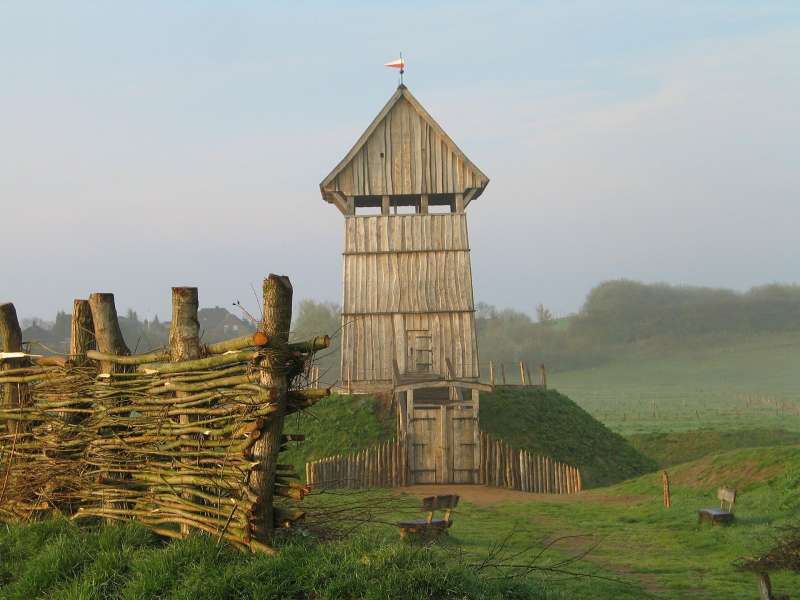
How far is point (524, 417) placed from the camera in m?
31.4

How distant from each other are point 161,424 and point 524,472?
18.8 m

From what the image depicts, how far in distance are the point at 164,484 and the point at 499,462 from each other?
61.4ft

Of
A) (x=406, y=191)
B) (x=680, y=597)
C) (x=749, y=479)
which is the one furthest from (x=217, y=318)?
(x=680, y=597)

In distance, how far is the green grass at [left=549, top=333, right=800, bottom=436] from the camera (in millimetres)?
59281

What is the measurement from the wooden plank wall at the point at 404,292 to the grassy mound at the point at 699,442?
34.5ft

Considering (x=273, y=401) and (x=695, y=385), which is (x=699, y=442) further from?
(x=695, y=385)

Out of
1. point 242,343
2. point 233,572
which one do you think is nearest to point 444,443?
point 242,343

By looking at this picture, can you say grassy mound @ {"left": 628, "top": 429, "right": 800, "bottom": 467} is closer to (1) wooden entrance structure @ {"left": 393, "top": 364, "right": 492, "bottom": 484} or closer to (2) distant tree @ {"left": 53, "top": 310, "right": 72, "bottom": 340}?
(1) wooden entrance structure @ {"left": 393, "top": 364, "right": 492, "bottom": 484}

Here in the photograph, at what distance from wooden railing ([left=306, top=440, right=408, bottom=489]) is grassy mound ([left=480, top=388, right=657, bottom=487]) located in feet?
12.4

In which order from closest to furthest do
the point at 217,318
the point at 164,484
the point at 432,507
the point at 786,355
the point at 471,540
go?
the point at 164,484, the point at 432,507, the point at 471,540, the point at 217,318, the point at 786,355

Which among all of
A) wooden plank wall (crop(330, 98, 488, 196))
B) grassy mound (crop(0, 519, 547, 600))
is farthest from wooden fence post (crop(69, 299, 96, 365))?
wooden plank wall (crop(330, 98, 488, 196))

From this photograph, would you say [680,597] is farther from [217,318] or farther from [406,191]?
[217,318]

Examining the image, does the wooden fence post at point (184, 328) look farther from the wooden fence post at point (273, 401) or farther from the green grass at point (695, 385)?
the green grass at point (695, 385)

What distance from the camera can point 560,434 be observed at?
103 feet
